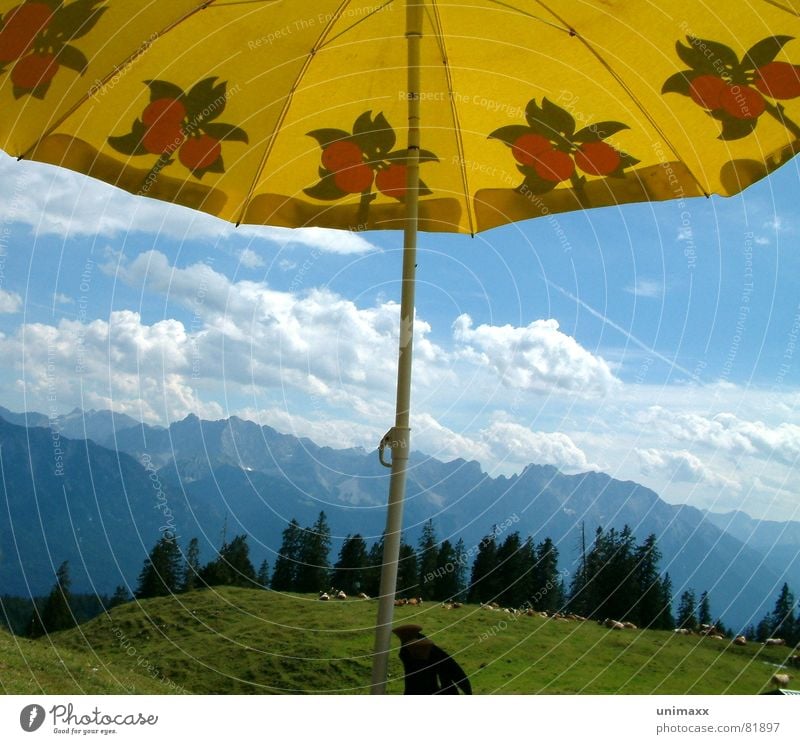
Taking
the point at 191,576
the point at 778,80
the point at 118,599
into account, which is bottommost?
the point at 118,599

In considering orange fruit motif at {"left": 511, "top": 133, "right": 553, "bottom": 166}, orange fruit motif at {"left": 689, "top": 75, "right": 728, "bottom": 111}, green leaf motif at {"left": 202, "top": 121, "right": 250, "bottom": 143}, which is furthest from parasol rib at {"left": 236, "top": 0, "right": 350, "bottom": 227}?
orange fruit motif at {"left": 689, "top": 75, "right": 728, "bottom": 111}

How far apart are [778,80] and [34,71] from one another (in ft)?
12.1

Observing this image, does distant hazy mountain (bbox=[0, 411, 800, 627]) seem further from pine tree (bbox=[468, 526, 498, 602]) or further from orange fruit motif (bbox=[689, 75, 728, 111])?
orange fruit motif (bbox=[689, 75, 728, 111])

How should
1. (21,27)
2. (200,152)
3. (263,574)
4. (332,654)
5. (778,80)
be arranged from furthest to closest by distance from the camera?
1. (263,574)
2. (332,654)
3. (200,152)
4. (778,80)
5. (21,27)

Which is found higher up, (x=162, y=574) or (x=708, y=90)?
(x=708, y=90)

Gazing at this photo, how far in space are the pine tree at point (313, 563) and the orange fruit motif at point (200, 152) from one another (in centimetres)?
413

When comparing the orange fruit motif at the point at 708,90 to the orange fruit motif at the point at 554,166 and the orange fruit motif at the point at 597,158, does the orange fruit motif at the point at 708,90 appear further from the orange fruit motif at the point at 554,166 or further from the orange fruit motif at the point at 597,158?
the orange fruit motif at the point at 554,166

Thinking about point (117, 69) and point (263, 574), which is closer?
point (117, 69)

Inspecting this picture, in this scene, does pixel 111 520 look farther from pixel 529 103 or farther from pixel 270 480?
pixel 529 103

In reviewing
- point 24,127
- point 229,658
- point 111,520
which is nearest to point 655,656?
point 229,658

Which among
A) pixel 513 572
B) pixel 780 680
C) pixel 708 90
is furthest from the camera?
pixel 513 572

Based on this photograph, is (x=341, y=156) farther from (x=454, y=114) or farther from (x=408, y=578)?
(x=408, y=578)

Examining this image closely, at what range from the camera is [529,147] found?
4.69 m

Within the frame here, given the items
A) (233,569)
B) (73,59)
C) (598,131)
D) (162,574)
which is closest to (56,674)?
(162,574)
